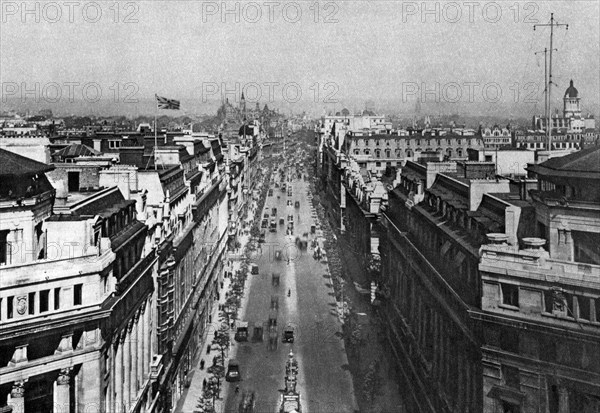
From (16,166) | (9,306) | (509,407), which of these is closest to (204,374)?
(9,306)

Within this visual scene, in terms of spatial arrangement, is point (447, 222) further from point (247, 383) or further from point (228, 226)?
point (228, 226)

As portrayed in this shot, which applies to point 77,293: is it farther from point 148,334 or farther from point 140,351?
point 148,334

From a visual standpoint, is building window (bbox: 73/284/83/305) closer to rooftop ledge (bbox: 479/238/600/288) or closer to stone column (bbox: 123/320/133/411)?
stone column (bbox: 123/320/133/411)

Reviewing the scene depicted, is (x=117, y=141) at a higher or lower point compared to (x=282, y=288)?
higher

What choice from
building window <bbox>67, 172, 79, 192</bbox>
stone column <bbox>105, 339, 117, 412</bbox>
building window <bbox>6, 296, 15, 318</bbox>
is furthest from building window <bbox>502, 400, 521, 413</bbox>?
building window <bbox>67, 172, 79, 192</bbox>

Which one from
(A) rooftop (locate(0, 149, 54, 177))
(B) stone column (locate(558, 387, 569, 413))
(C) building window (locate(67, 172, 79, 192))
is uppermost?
(A) rooftop (locate(0, 149, 54, 177))

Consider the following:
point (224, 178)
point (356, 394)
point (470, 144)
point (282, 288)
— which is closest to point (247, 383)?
point (356, 394)

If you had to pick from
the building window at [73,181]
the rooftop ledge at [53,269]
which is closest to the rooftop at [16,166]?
the rooftop ledge at [53,269]
